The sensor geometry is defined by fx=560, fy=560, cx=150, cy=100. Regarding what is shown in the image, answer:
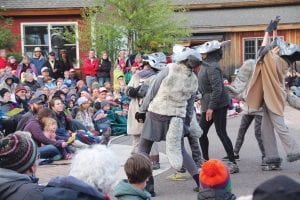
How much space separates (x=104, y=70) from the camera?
786 inches

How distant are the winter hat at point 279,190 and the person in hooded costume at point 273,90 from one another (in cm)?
602

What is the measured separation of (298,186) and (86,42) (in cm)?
1995

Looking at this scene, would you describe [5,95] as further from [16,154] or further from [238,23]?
[238,23]

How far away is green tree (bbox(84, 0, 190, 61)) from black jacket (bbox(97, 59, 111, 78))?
1.17 metres

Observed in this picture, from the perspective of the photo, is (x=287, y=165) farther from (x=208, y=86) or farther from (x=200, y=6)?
(x=200, y=6)

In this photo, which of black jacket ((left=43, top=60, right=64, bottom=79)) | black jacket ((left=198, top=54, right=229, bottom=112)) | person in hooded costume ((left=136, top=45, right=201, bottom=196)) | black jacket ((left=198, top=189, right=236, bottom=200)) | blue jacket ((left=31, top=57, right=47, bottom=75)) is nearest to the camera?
black jacket ((left=198, top=189, right=236, bottom=200))

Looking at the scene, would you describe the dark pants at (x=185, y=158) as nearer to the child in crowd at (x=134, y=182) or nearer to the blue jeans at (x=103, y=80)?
the child in crowd at (x=134, y=182)

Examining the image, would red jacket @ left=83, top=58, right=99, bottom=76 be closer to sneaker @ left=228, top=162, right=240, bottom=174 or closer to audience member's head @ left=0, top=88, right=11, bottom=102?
audience member's head @ left=0, top=88, right=11, bottom=102

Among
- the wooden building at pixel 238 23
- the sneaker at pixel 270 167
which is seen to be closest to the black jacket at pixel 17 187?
the sneaker at pixel 270 167

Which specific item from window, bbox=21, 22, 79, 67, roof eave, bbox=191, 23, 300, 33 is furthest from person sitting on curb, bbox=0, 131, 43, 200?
roof eave, bbox=191, 23, 300, 33

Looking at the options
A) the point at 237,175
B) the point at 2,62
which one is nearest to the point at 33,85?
the point at 2,62

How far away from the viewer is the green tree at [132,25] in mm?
20578

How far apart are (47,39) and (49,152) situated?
15440 millimetres

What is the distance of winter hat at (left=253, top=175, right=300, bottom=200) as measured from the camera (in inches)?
92.7
